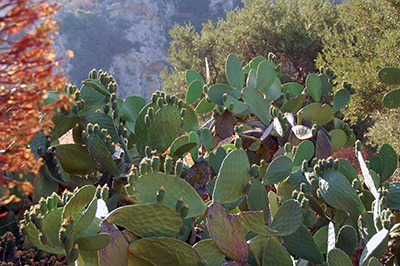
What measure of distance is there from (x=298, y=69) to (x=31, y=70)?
10.9 m

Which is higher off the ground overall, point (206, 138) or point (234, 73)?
point (234, 73)

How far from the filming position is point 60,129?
65.3 inches

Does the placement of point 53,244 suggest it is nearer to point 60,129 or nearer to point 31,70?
point 31,70

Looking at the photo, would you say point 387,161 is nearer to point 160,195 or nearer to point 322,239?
point 322,239

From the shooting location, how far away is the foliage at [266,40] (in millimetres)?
10500

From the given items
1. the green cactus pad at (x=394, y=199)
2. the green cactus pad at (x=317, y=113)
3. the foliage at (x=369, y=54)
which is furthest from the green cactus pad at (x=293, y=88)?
the foliage at (x=369, y=54)

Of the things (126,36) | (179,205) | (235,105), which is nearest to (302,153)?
(235,105)

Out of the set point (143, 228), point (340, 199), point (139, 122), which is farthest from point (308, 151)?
point (143, 228)

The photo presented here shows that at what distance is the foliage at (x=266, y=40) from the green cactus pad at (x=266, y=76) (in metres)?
7.34

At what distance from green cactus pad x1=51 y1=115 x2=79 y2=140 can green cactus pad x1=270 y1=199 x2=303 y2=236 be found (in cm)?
110

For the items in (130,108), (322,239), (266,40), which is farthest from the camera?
(266,40)

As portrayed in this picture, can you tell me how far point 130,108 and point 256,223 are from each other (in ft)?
3.47

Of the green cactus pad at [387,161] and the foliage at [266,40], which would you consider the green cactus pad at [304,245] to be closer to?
the green cactus pad at [387,161]

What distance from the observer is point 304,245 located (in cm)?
134
